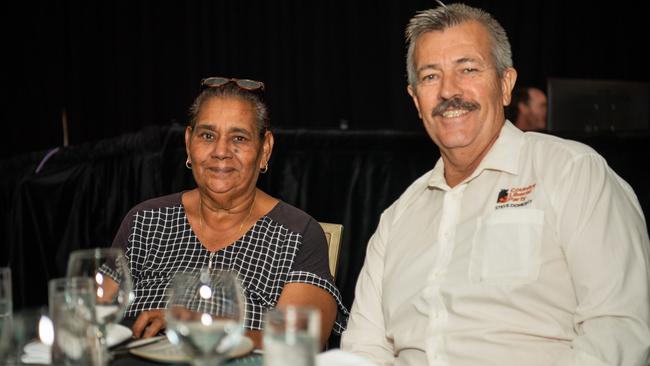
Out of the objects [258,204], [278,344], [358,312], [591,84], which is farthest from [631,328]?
[591,84]

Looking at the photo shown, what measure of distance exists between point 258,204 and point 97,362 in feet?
4.66

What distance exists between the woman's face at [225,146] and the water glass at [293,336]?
1.45 meters

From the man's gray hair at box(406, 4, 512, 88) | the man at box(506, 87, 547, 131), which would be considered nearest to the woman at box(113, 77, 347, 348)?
the man's gray hair at box(406, 4, 512, 88)

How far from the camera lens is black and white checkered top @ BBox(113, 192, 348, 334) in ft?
7.86

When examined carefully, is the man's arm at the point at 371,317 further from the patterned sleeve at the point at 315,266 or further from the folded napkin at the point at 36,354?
the folded napkin at the point at 36,354

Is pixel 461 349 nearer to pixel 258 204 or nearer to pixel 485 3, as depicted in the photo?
pixel 258 204

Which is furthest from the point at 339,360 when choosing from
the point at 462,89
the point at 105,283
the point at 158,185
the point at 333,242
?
the point at 158,185

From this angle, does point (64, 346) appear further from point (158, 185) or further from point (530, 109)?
A: point (530, 109)

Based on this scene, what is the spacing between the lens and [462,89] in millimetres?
2100

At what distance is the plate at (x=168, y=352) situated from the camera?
4.57 ft

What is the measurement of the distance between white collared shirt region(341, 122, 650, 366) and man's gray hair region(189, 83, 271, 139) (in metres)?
0.65

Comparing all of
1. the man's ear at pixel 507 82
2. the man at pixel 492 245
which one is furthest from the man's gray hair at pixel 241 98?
the man's ear at pixel 507 82

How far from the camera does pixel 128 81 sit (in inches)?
314

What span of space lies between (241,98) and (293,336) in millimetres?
1589
